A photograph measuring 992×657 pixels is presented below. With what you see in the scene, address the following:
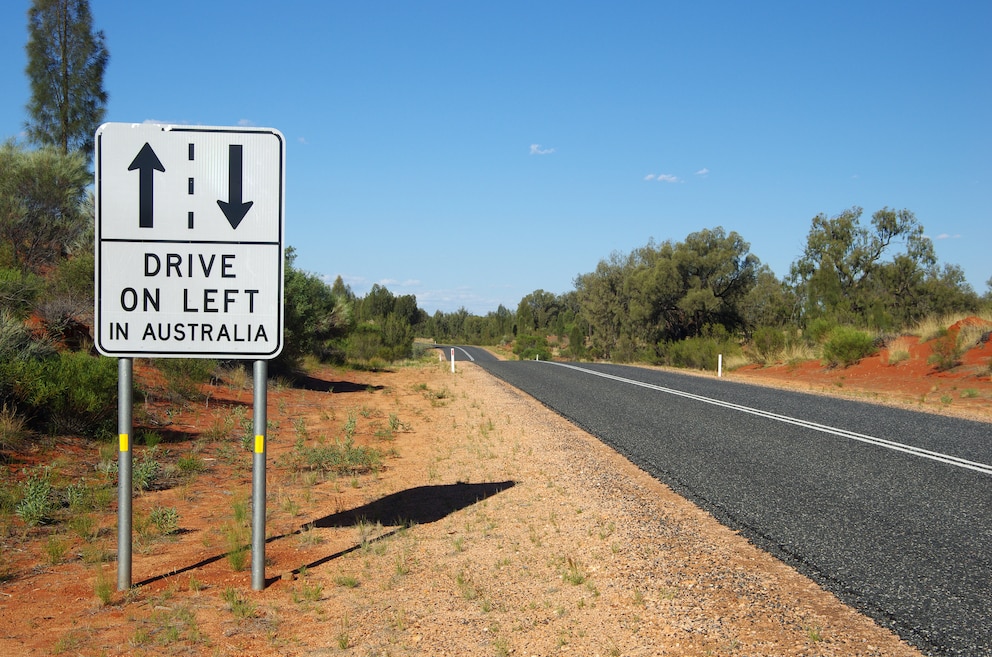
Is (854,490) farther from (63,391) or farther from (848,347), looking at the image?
(848,347)

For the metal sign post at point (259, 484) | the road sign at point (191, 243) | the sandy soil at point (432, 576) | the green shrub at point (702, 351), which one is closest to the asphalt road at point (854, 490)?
the sandy soil at point (432, 576)

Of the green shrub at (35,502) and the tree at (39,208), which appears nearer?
the green shrub at (35,502)

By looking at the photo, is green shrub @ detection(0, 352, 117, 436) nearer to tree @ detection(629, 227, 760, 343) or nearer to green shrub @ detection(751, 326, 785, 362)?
green shrub @ detection(751, 326, 785, 362)

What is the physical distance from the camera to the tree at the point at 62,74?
2244cm

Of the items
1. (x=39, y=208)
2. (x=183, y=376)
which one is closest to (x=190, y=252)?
(x=183, y=376)

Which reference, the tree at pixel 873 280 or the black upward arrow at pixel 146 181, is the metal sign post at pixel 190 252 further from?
the tree at pixel 873 280

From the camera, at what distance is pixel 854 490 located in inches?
299

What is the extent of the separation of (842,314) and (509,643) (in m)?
33.7

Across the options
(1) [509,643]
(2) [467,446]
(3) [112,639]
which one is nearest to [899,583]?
(1) [509,643]

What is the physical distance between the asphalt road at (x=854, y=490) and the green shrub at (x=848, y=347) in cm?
1163

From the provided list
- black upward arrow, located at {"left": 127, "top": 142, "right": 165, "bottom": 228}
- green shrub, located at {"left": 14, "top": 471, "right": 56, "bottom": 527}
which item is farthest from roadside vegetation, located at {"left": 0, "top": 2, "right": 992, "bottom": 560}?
black upward arrow, located at {"left": 127, "top": 142, "right": 165, "bottom": 228}

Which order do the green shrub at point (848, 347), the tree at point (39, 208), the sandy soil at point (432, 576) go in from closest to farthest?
1. the sandy soil at point (432, 576)
2. the tree at point (39, 208)
3. the green shrub at point (848, 347)

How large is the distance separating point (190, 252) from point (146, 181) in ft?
1.81

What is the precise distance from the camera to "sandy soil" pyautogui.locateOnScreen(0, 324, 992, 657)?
4.10 meters
